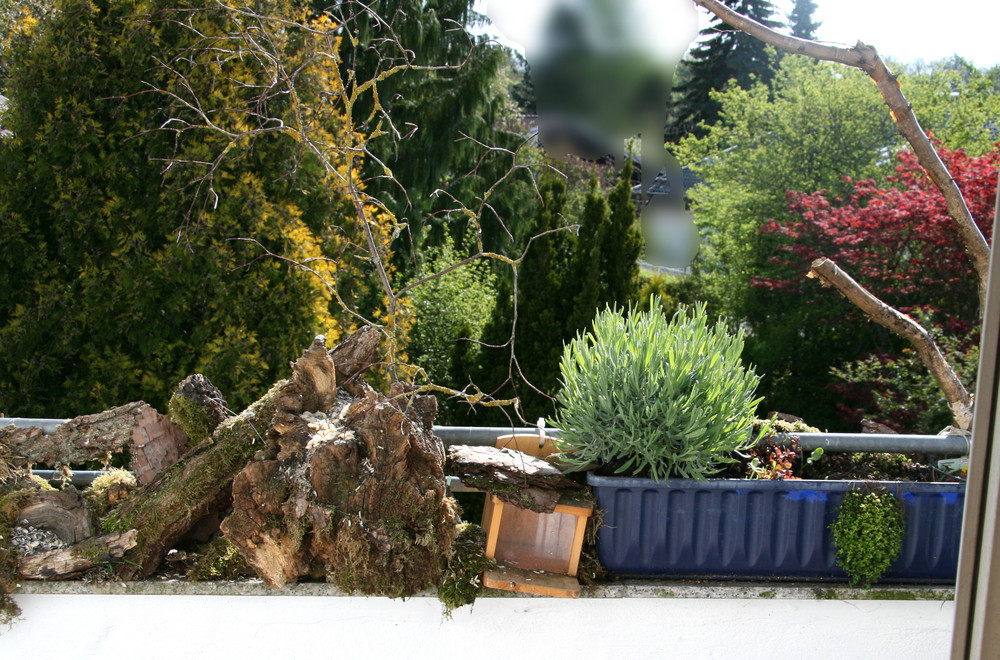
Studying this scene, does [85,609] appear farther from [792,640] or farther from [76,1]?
[76,1]

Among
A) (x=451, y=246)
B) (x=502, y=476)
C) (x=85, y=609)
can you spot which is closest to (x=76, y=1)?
(x=85, y=609)

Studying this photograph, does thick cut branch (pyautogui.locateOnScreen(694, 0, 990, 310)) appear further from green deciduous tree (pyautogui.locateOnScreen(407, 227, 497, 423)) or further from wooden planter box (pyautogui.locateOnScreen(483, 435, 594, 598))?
green deciduous tree (pyautogui.locateOnScreen(407, 227, 497, 423))

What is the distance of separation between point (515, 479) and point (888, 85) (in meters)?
1.46

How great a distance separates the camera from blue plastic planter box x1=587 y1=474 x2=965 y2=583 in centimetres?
164

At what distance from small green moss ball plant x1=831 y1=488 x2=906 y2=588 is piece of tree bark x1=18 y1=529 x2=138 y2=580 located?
1490mm

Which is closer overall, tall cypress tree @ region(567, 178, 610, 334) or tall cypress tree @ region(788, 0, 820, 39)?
tall cypress tree @ region(567, 178, 610, 334)

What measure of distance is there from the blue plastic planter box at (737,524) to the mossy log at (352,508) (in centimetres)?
37

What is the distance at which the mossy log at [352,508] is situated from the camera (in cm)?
148

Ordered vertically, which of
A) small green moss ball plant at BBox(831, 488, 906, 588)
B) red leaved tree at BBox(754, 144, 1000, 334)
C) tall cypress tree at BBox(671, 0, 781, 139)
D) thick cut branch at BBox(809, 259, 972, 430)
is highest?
tall cypress tree at BBox(671, 0, 781, 139)

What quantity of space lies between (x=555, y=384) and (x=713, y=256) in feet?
20.1

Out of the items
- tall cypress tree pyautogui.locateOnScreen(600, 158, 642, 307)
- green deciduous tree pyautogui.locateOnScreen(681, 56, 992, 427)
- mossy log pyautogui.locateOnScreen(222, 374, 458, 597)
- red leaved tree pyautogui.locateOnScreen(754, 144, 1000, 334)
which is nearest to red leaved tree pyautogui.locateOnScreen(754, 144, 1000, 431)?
A: red leaved tree pyautogui.locateOnScreen(754, 144, 1000, 334)

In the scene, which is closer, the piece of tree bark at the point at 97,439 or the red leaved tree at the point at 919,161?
the piece of tree bark at the point at 97,439

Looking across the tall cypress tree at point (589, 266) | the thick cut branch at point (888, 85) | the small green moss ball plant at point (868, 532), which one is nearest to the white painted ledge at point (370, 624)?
the small green moss ball plant at point (868, 532)

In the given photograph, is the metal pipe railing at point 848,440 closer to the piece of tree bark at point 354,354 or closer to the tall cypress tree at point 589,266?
the piece of tree bark at point 354,354
